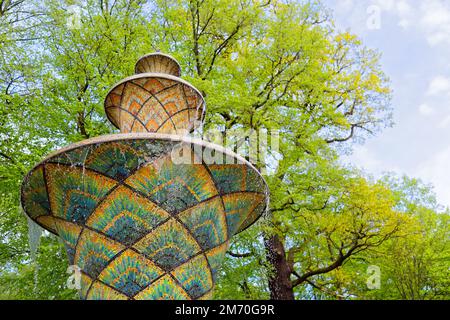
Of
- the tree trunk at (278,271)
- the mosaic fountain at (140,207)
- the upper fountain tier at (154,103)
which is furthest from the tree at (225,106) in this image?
the mosaic fountain at (140,207)

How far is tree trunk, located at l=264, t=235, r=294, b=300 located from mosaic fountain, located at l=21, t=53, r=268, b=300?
9016 mm

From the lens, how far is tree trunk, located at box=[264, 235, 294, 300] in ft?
41.8

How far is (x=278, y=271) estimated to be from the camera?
13086 millimetres

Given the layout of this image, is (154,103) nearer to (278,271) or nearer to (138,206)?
(138,206)

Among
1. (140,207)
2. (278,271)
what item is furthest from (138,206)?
(278,271)

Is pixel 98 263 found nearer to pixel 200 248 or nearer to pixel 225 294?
pixel 200 248

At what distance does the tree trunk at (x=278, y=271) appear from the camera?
12734mm

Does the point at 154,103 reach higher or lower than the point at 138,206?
higher

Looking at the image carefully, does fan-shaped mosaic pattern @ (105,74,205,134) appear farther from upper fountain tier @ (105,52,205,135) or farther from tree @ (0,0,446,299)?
tree @ (0,0,446,299)

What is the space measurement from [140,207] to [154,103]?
70.2 inches

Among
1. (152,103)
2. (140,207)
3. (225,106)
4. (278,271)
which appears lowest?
(140,207)

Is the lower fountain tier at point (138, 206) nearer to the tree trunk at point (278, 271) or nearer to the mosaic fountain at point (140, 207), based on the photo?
the mosaic fountain at point (140, 207)

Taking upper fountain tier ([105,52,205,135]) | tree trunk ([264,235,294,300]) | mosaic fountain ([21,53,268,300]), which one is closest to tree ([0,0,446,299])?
tree trunk ([264,235,294,300])

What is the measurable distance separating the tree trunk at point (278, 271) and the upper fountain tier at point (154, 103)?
8.04 m
